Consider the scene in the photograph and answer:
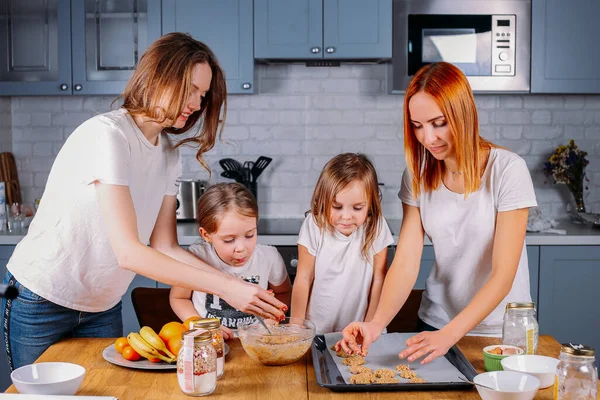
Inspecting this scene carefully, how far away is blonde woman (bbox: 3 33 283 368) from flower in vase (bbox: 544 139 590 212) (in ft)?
8.31

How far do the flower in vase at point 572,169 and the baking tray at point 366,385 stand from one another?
2435mm

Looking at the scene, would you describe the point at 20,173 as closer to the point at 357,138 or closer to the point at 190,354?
the point at 357,138

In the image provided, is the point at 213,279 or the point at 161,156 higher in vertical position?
the point at 161,156

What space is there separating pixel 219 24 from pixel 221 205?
1.63 meters

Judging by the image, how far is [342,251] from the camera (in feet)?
8.38

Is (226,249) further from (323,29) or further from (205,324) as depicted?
(323,29)

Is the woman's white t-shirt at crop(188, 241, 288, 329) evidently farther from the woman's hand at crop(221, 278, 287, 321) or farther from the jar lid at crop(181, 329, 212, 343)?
the jar lid at crop(181, 329, 212, 343)

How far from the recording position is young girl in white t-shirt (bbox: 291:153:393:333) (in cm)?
251

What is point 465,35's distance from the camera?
3.86 metres

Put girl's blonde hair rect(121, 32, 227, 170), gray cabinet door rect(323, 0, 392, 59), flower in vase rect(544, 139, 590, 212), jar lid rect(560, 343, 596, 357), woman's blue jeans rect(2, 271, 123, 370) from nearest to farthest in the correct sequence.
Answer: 1. jar lid rect(560, 343, 596, 357)
2. girl's blonde hair rect(121, 32, 227, 170)
3. woman's blue jeans rect(2, 271, 123, 370)
4. gray cabinet door rect(323, 0, 392, 59)
5. flower in vase rect(544, 139, 590, 212)

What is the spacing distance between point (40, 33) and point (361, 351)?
113 inches

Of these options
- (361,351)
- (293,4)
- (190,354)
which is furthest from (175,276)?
(293,4)

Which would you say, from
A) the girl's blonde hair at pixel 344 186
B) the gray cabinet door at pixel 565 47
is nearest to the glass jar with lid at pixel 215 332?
the girl's blonde hair at pixel 344 186

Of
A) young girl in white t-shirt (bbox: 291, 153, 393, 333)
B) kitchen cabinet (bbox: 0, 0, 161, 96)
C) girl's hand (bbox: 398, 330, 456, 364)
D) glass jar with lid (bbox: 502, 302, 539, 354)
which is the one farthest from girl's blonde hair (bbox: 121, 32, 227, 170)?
kitchen cabinet (bbox: 0, 0, 161, 96)
